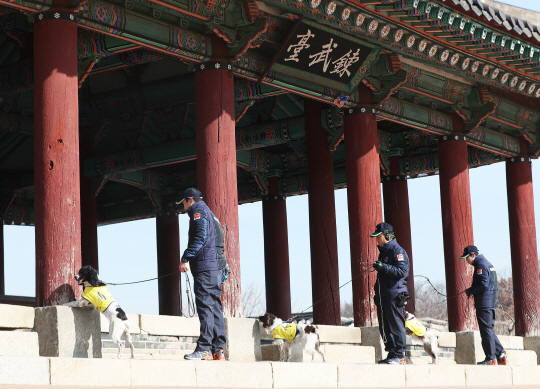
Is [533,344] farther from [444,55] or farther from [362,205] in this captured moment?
[444,55]

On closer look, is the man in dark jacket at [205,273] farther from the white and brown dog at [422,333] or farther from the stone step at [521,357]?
the stone step at [521,357]

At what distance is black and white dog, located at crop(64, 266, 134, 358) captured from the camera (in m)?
8.02

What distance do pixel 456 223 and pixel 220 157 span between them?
19.2ft

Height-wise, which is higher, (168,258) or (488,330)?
(168,258)

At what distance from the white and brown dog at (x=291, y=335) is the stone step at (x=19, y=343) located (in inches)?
115

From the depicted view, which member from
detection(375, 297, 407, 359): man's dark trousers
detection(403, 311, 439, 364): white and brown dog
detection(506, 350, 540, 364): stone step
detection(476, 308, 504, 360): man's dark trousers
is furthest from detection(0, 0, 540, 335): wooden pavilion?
detection(375, 297, 407, 359): man's dark trousers

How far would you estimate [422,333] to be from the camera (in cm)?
1127

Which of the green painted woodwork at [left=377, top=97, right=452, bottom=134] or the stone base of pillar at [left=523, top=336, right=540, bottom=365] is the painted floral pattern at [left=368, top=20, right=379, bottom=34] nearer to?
the green painted woodwork at [left=377, top=97, right=452, bottom=134]

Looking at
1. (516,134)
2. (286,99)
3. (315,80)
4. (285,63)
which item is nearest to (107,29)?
(285,63)

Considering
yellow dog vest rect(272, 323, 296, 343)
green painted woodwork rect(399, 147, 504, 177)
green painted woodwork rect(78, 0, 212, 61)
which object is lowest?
yellow dog vest rect(272, 323, 296, 343)

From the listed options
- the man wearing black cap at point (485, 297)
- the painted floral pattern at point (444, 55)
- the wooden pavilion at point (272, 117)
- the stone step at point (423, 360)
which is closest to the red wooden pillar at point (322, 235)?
the wooden pavilion at point (272, 117)

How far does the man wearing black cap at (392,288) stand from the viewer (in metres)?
8.92

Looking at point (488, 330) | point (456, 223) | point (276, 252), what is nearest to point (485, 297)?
point (488, 330)

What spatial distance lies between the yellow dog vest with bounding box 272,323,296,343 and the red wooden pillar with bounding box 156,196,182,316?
9.56 meters
